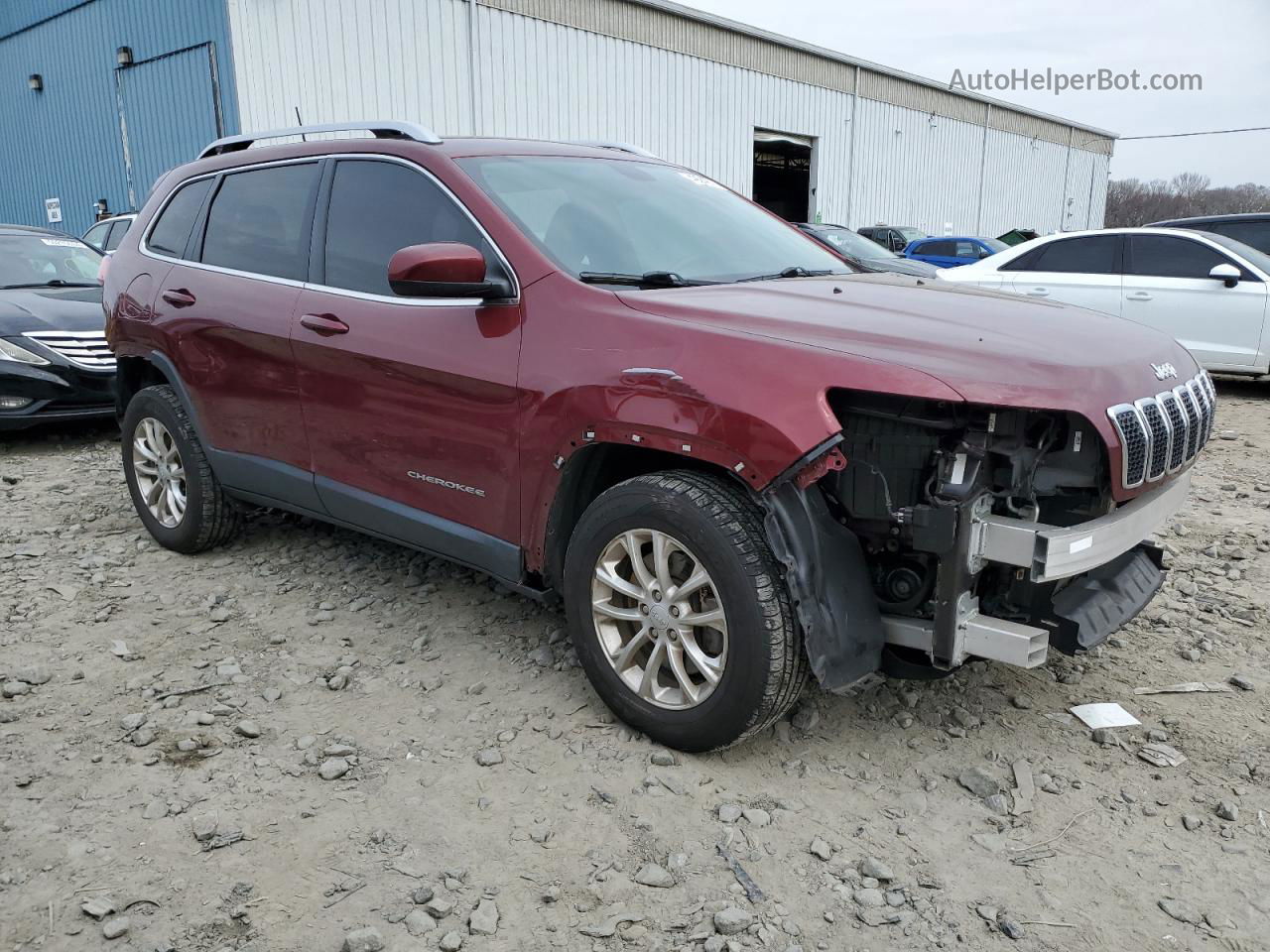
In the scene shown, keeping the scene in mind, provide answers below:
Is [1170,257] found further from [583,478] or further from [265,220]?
[265,220]

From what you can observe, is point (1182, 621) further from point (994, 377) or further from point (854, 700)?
point (994, 377)

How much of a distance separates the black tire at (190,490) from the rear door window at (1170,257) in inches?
313

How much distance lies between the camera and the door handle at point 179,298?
424 cm

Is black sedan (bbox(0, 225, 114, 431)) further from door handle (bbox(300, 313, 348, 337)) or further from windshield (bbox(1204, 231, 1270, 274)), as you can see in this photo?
A: windshield (bbox(1204, 231, 1270, 274))

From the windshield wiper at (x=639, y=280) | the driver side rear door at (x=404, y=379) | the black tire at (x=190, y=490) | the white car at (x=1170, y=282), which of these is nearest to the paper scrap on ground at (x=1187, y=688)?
the windshield wiper at (x=639, y=280)

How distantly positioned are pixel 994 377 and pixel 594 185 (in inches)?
69.1

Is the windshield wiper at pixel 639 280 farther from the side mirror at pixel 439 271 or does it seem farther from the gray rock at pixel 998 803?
the gray rock at pixel 998 803

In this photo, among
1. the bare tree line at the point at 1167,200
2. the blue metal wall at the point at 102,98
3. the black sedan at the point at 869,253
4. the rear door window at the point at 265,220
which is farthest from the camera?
the bare tree line at the point at 1167,200

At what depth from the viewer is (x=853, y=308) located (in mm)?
2818

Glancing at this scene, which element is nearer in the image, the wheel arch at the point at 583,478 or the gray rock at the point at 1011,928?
the gray rock at the point at 1011,928

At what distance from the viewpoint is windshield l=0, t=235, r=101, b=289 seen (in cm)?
798

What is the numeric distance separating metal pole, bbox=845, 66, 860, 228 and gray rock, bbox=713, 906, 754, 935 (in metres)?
25.7

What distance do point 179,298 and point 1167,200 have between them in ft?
192

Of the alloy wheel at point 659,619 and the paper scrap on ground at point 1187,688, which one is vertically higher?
the alloy wheel at point 659,619
